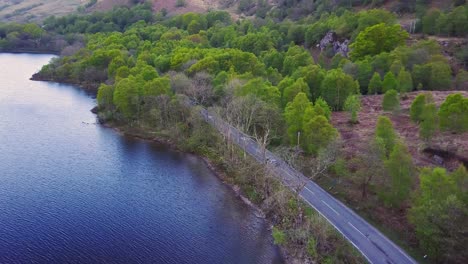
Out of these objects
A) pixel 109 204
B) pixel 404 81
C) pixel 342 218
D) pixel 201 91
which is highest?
pixel 404 81

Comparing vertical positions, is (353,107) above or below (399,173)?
above

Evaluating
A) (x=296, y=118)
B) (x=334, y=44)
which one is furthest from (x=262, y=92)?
(x=334, y=44)

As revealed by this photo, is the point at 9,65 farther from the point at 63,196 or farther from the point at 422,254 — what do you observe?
the point at 422,254

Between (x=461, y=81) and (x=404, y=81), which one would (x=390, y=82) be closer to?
(x=404, y=81)

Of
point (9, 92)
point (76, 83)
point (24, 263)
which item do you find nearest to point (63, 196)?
point (24, 263)

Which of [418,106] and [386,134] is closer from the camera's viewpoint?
[386,134]

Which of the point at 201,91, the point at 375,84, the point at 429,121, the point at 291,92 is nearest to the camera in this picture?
the point at 429,121

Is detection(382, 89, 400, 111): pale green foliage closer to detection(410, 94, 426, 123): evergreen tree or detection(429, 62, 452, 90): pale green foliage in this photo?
detection(410, 94, 426, 123): evergreen tree

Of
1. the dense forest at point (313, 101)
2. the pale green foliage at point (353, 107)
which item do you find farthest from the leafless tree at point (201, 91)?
→ the pale green foliage at point (353, 107)
